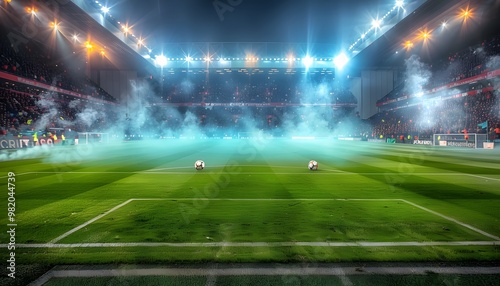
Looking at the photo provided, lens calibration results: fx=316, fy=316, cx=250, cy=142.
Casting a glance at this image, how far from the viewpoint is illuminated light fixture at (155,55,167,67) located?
45.0 meters

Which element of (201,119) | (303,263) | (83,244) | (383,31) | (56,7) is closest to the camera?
(303,263)

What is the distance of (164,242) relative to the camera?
3.90 meters

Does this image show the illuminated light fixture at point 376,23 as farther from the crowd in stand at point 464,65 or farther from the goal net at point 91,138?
the goal net at point 91,138

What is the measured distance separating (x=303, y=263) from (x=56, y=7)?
2793 centimetres

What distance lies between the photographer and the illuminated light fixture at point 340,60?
43269mm

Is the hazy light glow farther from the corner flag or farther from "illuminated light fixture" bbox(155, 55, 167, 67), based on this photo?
"illuminated light fixture" bbox(155, 55, 167, 67)

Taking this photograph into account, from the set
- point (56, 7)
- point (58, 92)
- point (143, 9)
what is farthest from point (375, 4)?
point (58, 92)

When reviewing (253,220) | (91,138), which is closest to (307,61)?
(91,138)

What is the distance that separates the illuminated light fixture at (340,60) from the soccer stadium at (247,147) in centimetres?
30

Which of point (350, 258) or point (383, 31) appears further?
point (383, 31)

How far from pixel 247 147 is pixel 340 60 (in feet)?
86.7

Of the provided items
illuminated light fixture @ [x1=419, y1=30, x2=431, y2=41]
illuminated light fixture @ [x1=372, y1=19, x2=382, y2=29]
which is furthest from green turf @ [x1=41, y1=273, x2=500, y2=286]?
illuminated light fixture @ [x1=419, y1=30, x2=431, y2=41]

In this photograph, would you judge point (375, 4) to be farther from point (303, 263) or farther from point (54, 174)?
point (303, 263)

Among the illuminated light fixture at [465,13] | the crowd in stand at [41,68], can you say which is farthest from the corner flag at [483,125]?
the crowd in stand at [41,68]
